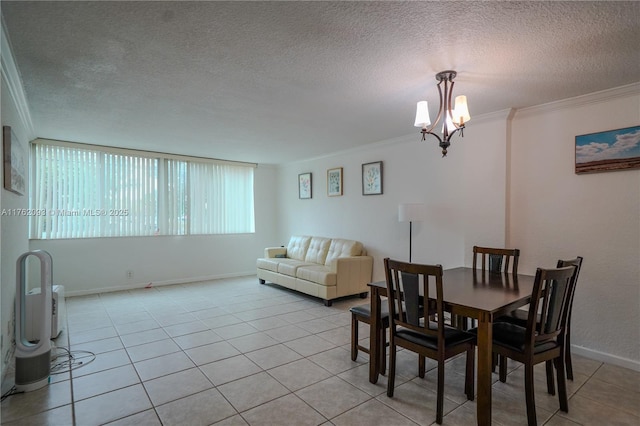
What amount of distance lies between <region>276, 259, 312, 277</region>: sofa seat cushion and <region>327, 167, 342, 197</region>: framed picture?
53.1 inches

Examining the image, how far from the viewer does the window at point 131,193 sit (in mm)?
4914

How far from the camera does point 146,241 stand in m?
5.76

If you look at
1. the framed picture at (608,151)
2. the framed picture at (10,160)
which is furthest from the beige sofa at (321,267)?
the framed picture at (10,160)

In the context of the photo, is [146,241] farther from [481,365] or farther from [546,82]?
[546,82]

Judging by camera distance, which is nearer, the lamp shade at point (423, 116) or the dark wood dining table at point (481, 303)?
the dark wood dining table at point (481, 303)

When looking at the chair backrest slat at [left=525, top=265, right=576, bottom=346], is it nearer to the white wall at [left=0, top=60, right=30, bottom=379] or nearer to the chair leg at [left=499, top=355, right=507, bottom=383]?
the chair leg at [left=499, top=355, right=507, bottom=383]

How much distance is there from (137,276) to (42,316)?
345cm

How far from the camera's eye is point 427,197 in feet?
14.4

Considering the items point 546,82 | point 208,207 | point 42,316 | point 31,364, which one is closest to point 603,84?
point 546,82

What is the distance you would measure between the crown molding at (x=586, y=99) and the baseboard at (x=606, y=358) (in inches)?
90.1

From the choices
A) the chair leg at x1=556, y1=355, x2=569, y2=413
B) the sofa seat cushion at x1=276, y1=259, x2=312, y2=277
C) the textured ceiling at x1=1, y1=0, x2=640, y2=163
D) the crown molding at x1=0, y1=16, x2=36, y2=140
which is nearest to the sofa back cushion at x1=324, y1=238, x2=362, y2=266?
the sofa seat cushion at x1=276, y1=259, x2=312, y2=277

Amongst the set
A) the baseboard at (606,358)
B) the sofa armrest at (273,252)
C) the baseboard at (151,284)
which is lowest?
the baseboard at (606,358)

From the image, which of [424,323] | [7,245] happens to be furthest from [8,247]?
[424,323]

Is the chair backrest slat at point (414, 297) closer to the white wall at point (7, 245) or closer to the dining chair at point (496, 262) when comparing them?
the dining chair at point (496, 262)
